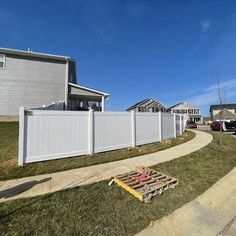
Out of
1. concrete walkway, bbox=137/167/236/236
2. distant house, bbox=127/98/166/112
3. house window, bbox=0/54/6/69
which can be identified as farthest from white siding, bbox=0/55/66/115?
distant house, bbox=127/98/166/112

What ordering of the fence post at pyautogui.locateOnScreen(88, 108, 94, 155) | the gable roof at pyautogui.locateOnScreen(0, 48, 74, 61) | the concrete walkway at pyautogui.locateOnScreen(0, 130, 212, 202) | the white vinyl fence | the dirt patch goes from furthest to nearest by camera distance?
the gable roof at pyautogui.locateOnScreen(0, 48, 74, 61), the fence post at pyautogui.locateOnScreen(88, 108, 94, 155), the white vinyl fence, the dirt patch, the concrete walkway at pyautogui.locateOnScreen(0, 130, 212, 202)

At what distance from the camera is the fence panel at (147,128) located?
1004 centimetres

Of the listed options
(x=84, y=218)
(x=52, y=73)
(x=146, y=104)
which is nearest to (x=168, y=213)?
(x=84, y=218)

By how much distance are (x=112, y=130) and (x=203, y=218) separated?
562 cm

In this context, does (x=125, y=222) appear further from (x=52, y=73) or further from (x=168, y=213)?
(x=52, y=73)

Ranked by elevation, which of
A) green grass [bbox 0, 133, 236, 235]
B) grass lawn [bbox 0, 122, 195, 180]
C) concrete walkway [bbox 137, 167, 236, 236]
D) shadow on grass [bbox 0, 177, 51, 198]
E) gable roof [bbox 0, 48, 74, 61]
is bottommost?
concrete walkway [bbox 137, 167, 236, 236]

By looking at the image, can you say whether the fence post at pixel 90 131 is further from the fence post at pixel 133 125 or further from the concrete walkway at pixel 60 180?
the fence post at pixel 133 125

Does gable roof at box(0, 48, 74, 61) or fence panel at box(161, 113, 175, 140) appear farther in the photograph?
gable roof at box(0, 48, 74, 61)

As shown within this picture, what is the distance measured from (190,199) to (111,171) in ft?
8.63

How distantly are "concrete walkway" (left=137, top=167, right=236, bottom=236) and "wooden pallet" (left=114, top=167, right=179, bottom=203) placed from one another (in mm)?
698

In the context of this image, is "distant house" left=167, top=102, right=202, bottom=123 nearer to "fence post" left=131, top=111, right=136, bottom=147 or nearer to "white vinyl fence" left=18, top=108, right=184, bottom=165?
"white vinyl fence" left=18, top=108, right=184, bottom=165

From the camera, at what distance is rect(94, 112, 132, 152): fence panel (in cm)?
807

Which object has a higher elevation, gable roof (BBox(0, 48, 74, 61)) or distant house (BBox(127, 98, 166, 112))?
gable roof (BBox(0, 48, 74, 61))

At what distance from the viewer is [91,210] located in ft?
11.9
